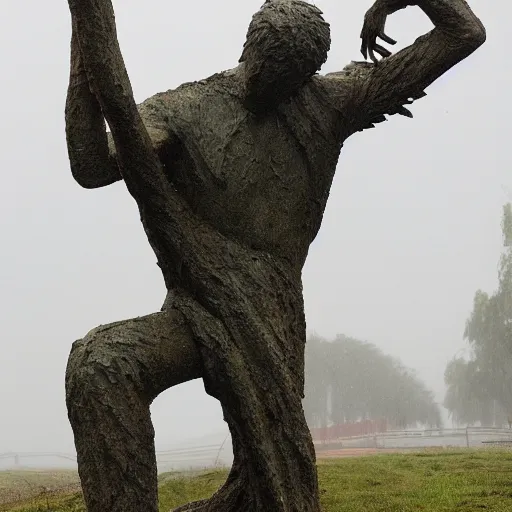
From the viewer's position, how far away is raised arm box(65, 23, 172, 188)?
6.81 feet

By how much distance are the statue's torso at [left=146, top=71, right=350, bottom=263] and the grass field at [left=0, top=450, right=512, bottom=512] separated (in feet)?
12.1

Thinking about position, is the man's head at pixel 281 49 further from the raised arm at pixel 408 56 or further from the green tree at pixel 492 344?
the green tree at pixel 492 344

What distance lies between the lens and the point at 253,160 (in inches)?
90.0

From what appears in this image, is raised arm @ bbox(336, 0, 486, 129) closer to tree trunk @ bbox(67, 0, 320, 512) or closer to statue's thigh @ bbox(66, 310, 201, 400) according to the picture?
tree trunk @ bbox(67, 0, 320, 512)

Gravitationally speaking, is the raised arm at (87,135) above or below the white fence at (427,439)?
above

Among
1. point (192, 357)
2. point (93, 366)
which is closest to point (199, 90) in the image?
point (192, 357)

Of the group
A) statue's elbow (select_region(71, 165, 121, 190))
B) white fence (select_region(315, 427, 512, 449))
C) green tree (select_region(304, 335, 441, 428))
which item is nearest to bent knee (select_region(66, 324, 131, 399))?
statue's elbow (select_region(71, 165, 121, 190))

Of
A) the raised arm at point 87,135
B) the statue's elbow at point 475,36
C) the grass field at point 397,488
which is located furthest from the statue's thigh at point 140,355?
the grass field at point 397,488

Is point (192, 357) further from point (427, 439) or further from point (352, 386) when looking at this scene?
point (352, 386)

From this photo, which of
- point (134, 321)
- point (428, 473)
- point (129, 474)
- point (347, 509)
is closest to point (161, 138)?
point (134, 321)

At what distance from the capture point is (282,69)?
2.22 metres

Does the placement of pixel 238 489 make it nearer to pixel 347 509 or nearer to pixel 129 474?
pixel 129 474

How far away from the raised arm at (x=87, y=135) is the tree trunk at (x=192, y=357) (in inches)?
0.6

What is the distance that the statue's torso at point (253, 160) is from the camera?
2.23 meters
